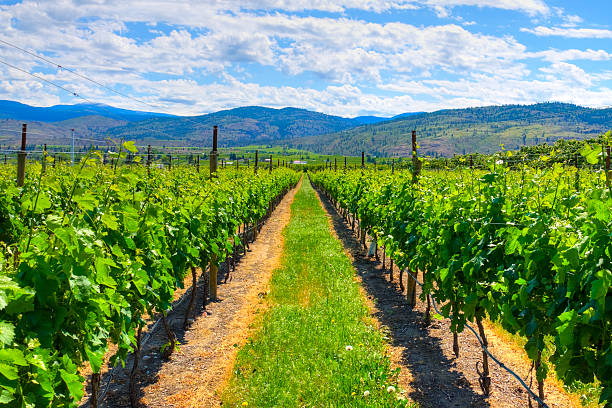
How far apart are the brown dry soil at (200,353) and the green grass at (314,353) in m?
0.26

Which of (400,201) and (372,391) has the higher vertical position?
(400,201)

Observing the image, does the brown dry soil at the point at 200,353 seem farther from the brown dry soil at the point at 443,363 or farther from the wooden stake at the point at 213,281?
the brown dry soil at the point at 443,363

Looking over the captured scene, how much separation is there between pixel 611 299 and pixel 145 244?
14.1 feet

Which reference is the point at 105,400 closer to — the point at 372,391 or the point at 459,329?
the point at 372,391

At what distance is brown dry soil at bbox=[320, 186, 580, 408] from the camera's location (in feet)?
16.4

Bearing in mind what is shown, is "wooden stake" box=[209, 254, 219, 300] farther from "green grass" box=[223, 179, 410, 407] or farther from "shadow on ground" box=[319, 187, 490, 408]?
"shadow on ground" box=[319, 187, 490, 408]

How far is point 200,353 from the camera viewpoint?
6184mm

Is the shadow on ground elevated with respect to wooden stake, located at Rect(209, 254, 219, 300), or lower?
lower

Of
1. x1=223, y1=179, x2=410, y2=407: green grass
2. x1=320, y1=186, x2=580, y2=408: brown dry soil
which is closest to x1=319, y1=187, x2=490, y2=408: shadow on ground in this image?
x1=320, y1=186, x2=580, y2=408: brown dry soil

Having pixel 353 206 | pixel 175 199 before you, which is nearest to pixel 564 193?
pixel 175 199

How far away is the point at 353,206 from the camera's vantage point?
1494cm

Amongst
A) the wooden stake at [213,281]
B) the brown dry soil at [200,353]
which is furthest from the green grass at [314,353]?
the wooden stake at [213,281]

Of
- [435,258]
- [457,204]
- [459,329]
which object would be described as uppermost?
[457,204]

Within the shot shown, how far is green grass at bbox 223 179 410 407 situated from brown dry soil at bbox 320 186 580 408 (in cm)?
31
